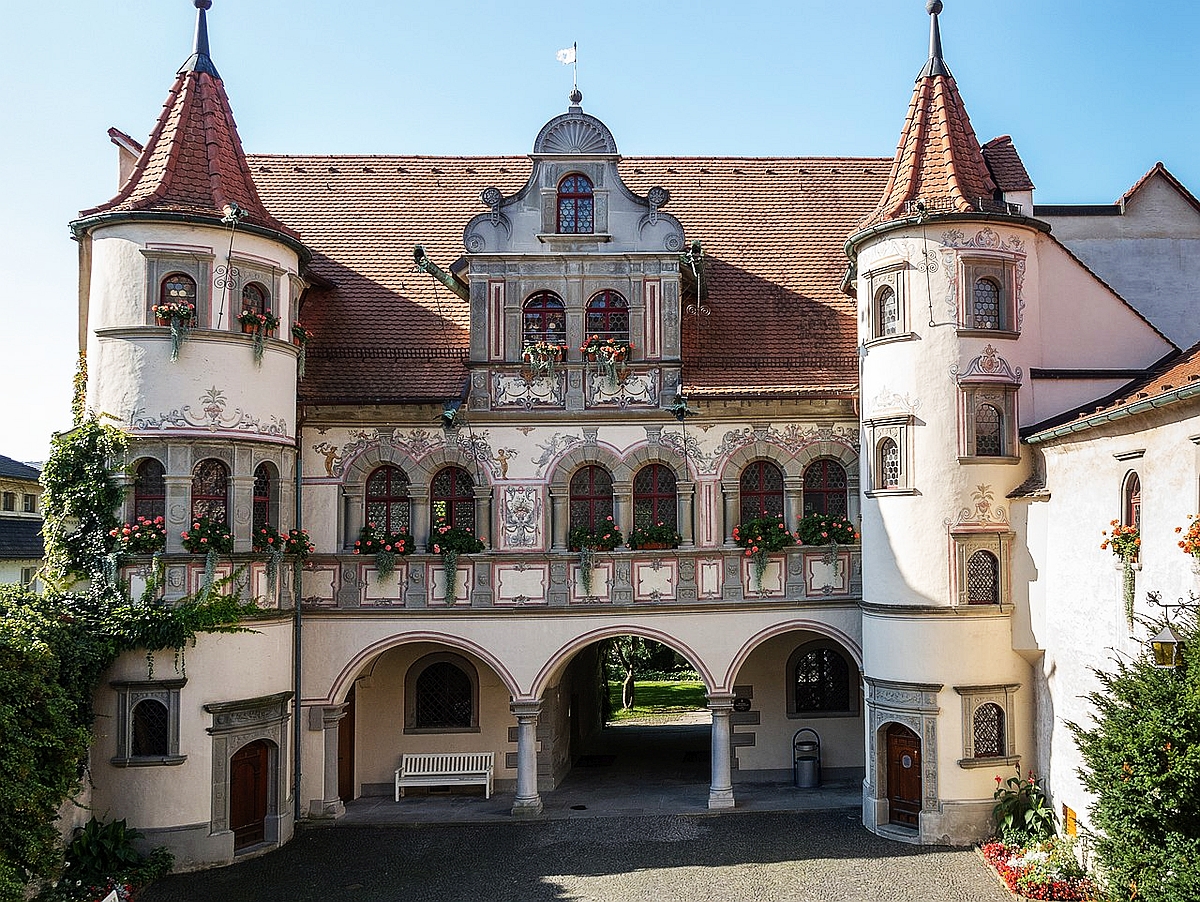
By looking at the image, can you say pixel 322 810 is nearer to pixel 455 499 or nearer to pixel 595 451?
pixel 455 499

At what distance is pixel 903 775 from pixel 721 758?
11.1 ft

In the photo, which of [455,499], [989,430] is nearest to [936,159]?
[989,430]

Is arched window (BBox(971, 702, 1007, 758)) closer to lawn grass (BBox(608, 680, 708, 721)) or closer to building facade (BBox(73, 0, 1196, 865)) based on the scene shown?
building facade (BBox(73, 0, 1196, 865))

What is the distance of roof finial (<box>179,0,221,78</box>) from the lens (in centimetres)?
1948

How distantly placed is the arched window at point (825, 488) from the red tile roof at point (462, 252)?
58.7 inches

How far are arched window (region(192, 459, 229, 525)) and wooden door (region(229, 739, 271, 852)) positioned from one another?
12.9ft

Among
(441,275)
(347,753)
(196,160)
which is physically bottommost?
(347,753)

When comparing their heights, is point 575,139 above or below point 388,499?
above

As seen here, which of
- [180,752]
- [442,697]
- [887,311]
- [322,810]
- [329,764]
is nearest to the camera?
[180,752]

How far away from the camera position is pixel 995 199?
62.0 feet

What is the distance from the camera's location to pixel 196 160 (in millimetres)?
18406

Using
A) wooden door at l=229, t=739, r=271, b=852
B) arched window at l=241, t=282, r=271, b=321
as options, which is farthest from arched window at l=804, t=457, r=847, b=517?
wooden door at l=229, t=739, r=271, b=852

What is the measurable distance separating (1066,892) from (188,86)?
19.5m

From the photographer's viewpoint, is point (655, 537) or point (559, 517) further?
point (559, 517)
